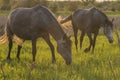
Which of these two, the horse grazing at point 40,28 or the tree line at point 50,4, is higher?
the horse grazing at point 40,28

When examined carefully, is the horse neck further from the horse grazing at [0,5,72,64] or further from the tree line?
the tree line

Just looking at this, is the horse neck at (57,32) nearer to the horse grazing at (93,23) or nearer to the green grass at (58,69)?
the green grass at (58,69)

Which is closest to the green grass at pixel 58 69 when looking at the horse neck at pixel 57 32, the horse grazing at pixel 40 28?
the horse grazing at pixel 40 28

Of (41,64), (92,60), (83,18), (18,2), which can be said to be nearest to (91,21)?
(83,18)

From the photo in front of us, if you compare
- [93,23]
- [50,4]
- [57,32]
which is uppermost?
[57,32]

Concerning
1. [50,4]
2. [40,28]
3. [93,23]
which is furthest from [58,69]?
[50,4]

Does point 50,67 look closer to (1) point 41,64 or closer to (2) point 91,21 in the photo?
(1) point 41,64

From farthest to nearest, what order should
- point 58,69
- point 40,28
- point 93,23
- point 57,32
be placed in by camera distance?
point 93,23
point 40,28
point 57,32
point 58,69

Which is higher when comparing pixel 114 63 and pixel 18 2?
pixel 114 63

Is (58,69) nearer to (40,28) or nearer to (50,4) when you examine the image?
(40,28)

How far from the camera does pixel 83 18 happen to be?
54.4 ft

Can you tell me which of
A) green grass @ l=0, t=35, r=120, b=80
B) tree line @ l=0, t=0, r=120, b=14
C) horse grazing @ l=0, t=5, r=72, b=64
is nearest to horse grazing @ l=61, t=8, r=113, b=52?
green grass @ l=0, t=35, r=120, b=80

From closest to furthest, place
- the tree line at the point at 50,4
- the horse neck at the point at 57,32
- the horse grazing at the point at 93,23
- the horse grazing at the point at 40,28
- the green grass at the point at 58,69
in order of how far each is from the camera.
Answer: the green grass at the point at 58,69
the horse grazing at the point at 40,28
the horse neck at the point at 57,32
the horse grazing at the point at 93,23
the tree line at the point at 50,4

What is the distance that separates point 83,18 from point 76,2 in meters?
76.1
